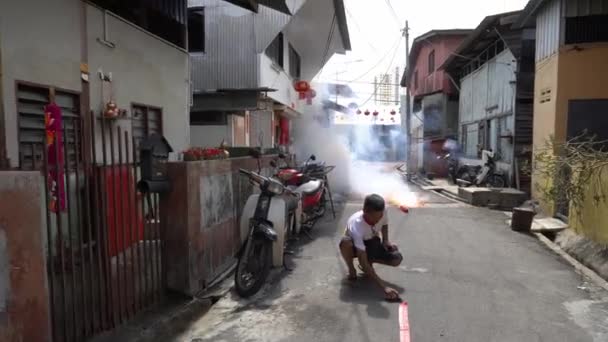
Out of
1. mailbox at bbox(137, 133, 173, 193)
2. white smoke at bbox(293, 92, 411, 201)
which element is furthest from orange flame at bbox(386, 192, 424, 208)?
mailbox at bbox(137, 133, 173, 193)

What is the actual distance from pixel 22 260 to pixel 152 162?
1542 millimetres

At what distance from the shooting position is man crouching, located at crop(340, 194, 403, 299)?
5.21 m

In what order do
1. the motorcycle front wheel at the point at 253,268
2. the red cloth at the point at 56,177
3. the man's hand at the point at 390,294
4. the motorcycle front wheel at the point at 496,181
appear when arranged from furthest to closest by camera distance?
1. the motorcycle front wheel at the point at 496,181
2. the motorcycle front wheel at the point at 253,268
3. the man's hand at the point at 390,294
4. the red cloth at the point at 56,177

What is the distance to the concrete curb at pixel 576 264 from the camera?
224 inches

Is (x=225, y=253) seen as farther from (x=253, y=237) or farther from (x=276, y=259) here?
(x=253, y=237)

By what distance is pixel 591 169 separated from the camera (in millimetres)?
6980

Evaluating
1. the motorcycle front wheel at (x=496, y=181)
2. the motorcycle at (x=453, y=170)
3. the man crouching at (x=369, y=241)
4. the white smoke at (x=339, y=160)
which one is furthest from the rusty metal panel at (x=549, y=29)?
the motorcycle at (x=453, y=170)

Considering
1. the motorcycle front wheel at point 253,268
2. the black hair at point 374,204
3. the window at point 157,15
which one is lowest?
the motorcycle front wheel at point 253,268

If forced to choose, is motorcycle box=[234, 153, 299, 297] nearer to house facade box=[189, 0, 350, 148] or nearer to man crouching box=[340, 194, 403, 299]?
man crouching box=[340, 194, 403, 299]

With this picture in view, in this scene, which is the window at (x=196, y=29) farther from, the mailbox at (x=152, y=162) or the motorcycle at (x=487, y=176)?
the mailbox at (x=152, y=162)

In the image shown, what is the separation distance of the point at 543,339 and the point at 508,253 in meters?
3.42

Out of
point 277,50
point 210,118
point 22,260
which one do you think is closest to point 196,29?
point 210,118

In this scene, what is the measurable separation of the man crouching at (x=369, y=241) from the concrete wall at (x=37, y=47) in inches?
149

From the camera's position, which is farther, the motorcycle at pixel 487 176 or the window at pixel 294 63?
the window at pixel 294 63
